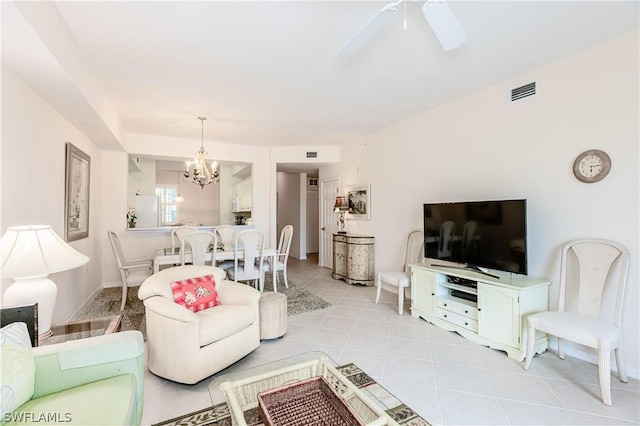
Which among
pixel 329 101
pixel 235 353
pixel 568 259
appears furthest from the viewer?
pixel 329 101

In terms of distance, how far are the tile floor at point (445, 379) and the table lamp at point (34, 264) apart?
3.02 feet

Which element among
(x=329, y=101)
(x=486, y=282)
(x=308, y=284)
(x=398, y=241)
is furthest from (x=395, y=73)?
(x=308, y=284)

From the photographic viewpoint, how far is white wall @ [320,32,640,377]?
231 cm

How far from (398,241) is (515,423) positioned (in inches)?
114

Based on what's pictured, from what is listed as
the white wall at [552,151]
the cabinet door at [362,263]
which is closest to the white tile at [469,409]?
the white wall at [552,151]

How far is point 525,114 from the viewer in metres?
2.92

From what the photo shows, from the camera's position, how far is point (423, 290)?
3.46 meters

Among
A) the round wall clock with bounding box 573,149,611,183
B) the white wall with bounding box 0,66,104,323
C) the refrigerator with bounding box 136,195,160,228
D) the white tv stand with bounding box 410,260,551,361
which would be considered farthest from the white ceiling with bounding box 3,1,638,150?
the refrigerator with bounding box 136,195,160,228

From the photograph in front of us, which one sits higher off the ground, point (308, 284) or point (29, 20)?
point (29, 20)

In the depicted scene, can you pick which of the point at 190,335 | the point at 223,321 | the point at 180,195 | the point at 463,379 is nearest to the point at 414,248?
the point at 463,379

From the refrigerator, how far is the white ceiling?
3.13m

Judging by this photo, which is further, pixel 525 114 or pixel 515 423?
pixel 525 114

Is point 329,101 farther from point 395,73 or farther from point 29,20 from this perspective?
point 29,20

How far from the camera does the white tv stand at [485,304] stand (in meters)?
2.57
